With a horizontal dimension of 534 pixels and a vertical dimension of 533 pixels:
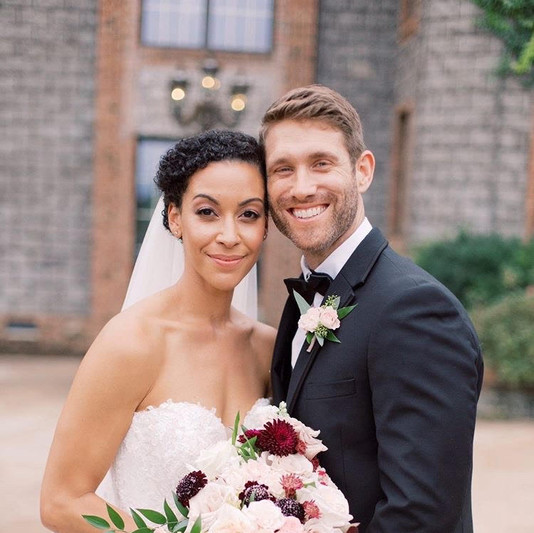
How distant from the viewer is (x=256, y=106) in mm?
14508

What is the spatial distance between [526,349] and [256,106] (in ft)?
22.8

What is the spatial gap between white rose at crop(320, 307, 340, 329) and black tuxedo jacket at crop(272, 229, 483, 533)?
0.03 metres

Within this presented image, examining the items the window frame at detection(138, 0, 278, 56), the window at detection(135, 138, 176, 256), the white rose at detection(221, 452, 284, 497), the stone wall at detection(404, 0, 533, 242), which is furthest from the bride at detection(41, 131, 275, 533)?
the window frame at detection(138, 0, 278, 56)

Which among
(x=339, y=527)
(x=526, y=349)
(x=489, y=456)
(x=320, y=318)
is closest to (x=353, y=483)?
(x=339, y=527)

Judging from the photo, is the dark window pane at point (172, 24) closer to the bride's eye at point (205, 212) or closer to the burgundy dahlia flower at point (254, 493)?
the bride's eye at point (205, 212)

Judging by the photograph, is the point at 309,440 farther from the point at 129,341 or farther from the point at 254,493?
the point at 129,341

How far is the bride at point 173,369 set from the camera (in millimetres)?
2592

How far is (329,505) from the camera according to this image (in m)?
2.13

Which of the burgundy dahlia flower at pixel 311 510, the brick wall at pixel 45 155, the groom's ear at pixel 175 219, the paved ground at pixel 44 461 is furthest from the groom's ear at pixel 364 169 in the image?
the brick wall at pixel 45 155

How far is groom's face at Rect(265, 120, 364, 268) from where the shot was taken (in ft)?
8.48

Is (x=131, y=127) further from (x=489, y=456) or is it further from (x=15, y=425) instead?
(x=489, y=456)

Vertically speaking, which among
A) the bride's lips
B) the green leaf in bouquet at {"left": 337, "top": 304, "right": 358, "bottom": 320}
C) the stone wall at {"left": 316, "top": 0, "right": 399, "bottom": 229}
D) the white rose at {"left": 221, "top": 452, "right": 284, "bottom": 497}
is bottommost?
the white rose at {"left": 221, "top": 452, "right": 284, "bottom": 497}

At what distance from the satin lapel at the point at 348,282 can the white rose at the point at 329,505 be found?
357 millimetres

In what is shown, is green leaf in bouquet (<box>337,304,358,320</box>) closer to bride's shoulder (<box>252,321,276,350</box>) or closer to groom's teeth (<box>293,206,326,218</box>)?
groom's teeth (<box>293,206,326,218</box>)
